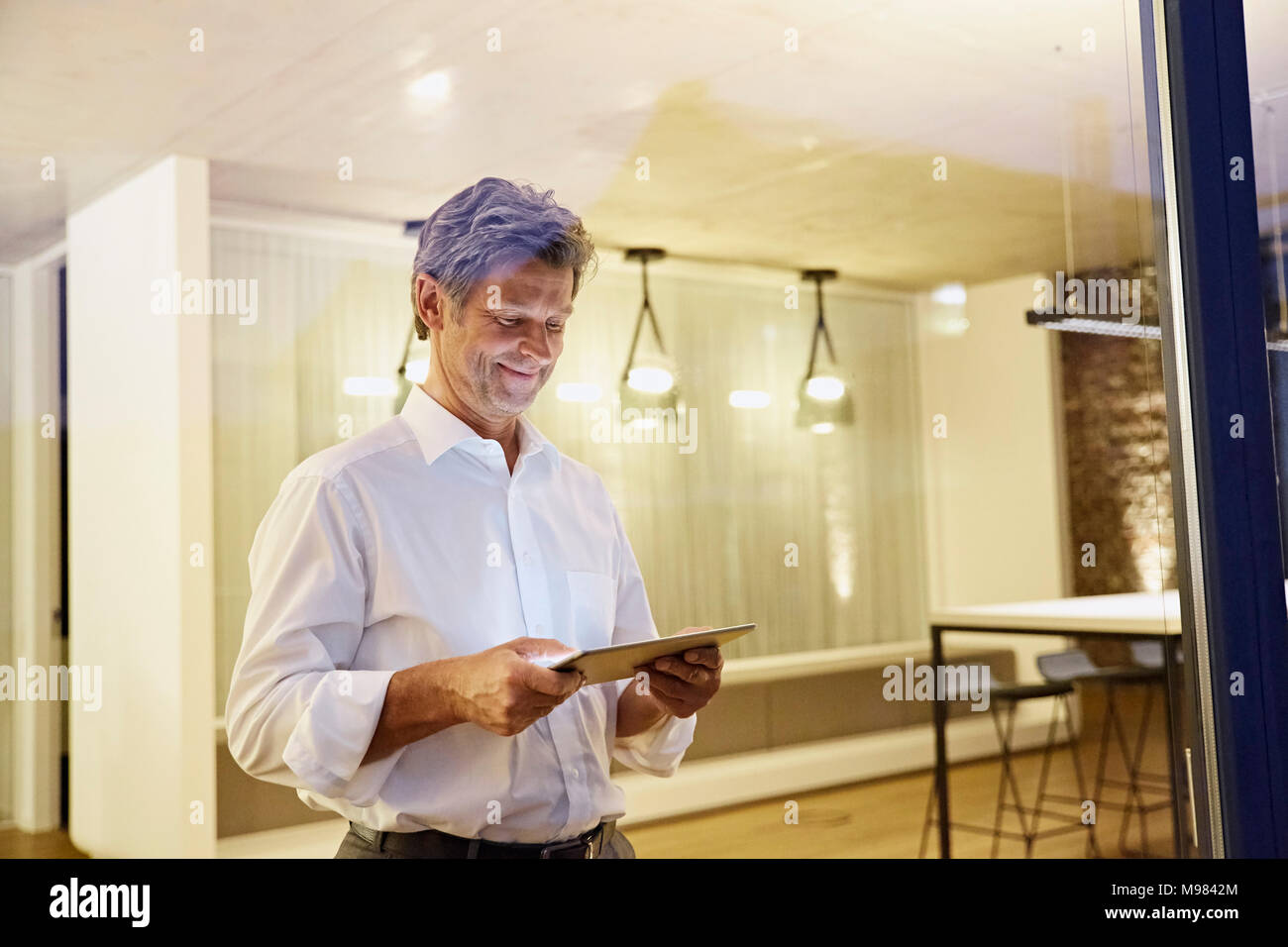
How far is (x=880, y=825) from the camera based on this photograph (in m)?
2.12

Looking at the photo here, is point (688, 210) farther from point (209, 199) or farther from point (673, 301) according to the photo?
point (209, 199)

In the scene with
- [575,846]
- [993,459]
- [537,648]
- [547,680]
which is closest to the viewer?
[547,680]

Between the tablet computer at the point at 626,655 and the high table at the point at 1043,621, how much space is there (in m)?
1.03

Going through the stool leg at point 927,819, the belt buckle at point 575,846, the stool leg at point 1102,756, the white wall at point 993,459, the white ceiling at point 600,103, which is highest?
the white ceiling at point 600,103

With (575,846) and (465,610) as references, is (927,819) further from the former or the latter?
(465,610)

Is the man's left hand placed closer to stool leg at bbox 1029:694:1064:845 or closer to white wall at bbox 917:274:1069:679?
white wall at bbox 917:274:1069:679

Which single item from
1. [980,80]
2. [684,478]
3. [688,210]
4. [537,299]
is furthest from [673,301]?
[980,80]

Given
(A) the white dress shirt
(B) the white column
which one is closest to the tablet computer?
(A) the white dress shirt

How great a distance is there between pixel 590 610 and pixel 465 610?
20 centimetres

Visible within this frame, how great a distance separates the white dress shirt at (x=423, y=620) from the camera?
1.26 m

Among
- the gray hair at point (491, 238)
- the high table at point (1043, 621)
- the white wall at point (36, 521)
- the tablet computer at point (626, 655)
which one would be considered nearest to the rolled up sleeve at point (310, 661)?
the tablet computer at point (626, 655)

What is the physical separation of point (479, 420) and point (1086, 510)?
143cm

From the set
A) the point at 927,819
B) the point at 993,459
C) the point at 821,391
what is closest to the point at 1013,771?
the point at 927,819

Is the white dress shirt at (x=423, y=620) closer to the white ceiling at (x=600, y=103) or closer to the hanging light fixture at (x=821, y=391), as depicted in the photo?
the white ceiling at (x=600, y=103)
